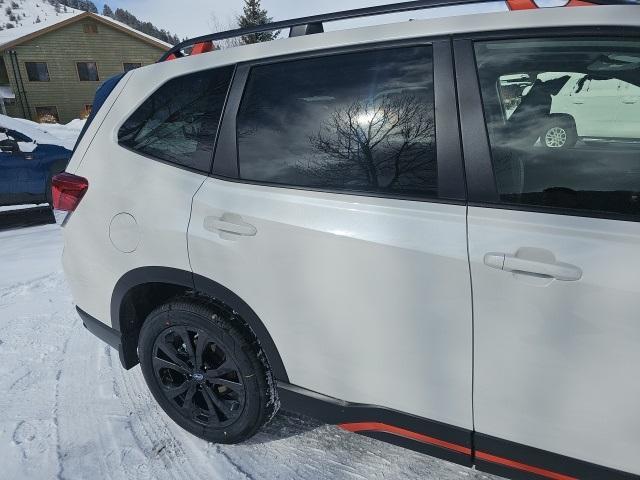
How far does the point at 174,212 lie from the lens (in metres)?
1.88

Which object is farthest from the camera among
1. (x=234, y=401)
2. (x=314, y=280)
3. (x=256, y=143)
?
(x=234, y=401)

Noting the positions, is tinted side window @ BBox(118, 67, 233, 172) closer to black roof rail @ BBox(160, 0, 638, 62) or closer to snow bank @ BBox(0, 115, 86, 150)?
black roof rail @ BBox(160, 0, 638, 62)

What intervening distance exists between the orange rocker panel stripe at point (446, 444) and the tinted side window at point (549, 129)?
2.94 feet

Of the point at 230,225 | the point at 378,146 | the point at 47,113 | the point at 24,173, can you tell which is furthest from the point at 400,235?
the point at 47,113

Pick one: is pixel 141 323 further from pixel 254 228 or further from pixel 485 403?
pixel 485 403

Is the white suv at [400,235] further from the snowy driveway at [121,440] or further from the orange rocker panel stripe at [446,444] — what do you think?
the snowy driveway at [121,440]

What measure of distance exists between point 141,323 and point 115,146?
0.95 m

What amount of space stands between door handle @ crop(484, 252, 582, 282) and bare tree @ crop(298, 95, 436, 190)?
33cm

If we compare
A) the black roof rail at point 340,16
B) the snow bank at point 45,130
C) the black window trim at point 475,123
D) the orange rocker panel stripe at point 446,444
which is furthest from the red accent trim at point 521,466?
the snow bank at point 45,130

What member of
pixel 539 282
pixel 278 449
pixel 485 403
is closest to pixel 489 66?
pixel 539 282

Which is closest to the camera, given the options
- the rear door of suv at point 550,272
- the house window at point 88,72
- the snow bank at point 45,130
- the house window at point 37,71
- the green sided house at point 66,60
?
the rear door of suv at point 550,272

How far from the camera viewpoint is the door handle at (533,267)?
1.24 metres

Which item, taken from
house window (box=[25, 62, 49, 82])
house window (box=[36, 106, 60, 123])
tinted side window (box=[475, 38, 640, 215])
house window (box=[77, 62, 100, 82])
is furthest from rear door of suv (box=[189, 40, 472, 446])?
house window (box=[25, 62, 49, 82])

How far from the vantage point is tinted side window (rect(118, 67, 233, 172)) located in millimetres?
1909
